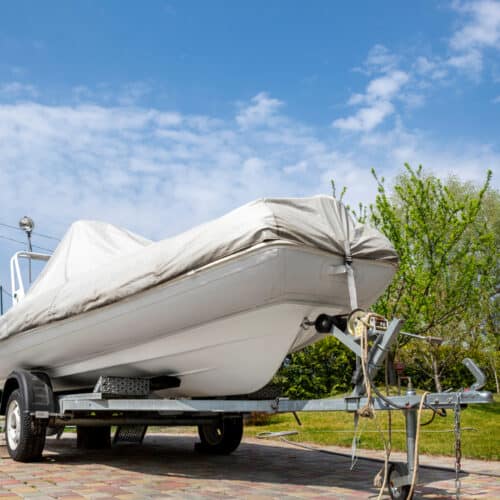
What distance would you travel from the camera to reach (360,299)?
5.57 meters

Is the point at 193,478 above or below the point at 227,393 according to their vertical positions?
below

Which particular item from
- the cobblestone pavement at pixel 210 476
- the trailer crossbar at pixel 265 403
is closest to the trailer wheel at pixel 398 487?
the cobblestone pavement at pixel 210 476

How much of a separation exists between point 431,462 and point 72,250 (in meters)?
4.70

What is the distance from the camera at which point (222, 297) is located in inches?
200

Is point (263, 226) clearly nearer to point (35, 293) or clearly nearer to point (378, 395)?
point (378, 395)

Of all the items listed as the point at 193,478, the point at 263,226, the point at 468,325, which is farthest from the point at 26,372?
the point at 468,325

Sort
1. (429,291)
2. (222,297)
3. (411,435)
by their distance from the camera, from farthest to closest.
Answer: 1. (429,291)
2. (222,297)
3. (411,435)

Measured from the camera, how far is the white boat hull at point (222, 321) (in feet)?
16.0

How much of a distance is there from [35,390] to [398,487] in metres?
3.96

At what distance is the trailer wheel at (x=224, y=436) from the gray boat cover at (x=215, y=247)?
2337mm

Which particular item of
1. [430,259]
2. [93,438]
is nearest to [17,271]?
[93,438]

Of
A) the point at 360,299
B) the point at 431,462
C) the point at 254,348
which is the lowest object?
the point at 431,462

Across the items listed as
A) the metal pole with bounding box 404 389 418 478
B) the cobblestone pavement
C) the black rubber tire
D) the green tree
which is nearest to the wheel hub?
the cobblestone pavement

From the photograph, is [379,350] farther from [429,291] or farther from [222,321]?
[429,291]
